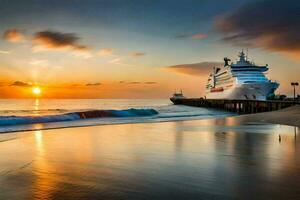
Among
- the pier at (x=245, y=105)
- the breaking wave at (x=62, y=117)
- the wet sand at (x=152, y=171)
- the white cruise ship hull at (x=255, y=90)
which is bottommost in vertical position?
the wet sand at (x=152, y=171)

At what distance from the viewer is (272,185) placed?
719 cm

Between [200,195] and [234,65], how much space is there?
8655cm

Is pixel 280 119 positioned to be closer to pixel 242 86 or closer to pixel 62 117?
pixel 62 117

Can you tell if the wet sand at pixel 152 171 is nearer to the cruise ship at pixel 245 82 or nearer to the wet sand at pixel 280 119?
the wet sand at pixel 280 119

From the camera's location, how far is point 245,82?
82250mm

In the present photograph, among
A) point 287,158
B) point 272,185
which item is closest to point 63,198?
point 272,185

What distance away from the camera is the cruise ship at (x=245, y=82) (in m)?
80.4

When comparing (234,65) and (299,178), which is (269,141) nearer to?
(299,178)

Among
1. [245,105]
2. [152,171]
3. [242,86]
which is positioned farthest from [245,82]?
[152,171]

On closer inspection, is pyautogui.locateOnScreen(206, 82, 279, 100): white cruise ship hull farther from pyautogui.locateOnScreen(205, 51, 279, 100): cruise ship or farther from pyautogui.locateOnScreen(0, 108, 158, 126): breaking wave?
pyautogui.locateOnScreen(0, 108, 158, 126): breaking wave

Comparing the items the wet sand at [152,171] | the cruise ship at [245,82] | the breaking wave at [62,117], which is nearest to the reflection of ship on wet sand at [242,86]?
the cruise ship at [245,82]

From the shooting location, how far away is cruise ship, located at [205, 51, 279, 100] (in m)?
80.4

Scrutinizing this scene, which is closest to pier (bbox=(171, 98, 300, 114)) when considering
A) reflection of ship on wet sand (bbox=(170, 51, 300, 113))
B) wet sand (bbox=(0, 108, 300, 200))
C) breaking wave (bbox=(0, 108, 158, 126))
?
reflection of ship on wet sand (bbox=(170, 51, 300, 113))

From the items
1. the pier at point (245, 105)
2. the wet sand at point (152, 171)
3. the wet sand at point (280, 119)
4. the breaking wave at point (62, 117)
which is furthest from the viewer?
the pier at point (245, 105)
